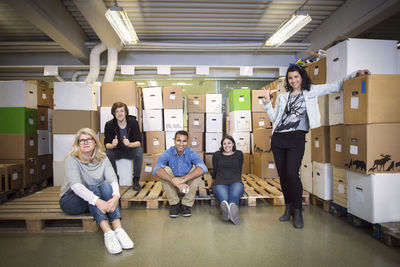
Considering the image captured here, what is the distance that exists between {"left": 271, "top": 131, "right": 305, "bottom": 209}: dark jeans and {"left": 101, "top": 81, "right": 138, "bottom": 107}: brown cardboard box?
8.63 feet

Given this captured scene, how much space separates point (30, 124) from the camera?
4078mm

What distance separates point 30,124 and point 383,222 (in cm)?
499

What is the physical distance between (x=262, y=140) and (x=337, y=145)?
5.49ft

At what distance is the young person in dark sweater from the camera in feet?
9.15

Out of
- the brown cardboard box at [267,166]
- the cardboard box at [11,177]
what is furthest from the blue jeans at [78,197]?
the brown cardboard box at [267,166]

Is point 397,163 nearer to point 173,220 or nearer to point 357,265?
point 357,265

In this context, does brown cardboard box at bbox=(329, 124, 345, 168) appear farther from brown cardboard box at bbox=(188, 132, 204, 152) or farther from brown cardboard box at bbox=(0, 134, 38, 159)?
brown cardboard box at bbox=(0, 134, 38, 159)

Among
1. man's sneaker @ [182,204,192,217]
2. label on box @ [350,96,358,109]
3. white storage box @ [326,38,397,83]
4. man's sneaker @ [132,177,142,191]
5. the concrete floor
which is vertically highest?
white storage box @ [326,38,397,83]

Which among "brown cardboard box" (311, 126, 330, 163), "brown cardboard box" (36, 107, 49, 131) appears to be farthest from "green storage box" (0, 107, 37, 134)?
"brown cardboard box" (311, 126, 330, 163)

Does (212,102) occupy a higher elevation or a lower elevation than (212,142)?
higher

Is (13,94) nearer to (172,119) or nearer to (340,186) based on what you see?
(172,119)

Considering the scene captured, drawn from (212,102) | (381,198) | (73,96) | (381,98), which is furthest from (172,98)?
(381,198)

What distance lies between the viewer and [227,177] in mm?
3076

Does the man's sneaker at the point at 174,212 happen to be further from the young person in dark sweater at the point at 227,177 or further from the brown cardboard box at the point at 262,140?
the brown cardboard box at the point at 262,140
